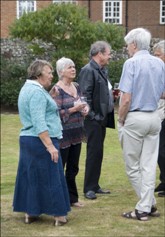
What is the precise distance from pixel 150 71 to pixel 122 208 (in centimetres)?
188

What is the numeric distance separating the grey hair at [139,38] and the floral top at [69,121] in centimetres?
103

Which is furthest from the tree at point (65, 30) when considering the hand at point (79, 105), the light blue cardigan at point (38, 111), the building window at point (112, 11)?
the light blue cardigan at point (38, 111)

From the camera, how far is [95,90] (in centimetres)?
718

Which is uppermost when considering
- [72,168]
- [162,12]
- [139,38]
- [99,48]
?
[162,12]

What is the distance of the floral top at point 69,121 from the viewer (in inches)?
259

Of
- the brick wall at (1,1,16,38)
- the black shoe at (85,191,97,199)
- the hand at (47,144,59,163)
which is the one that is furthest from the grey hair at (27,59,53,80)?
the brick wall at (1,1,16,38)

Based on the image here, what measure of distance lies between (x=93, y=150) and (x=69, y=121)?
0.87 metres

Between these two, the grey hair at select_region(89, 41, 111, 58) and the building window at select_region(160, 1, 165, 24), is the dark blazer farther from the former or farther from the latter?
the building window at select_region(160, 1, 165, 24)

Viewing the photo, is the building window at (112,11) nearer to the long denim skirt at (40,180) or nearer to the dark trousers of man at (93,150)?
the dark trousers of man at (93,150)

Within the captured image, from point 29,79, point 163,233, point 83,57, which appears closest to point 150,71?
point 29,79

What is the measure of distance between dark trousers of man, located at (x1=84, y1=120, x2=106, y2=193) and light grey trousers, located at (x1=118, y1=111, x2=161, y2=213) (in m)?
1.01

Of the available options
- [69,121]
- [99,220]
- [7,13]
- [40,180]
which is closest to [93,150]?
[69,121]

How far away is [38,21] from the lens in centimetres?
2191

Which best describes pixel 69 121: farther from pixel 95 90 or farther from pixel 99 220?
pixel 99 220
